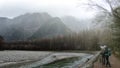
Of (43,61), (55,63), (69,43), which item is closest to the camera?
(55,63)

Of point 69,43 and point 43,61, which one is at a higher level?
point 69,43

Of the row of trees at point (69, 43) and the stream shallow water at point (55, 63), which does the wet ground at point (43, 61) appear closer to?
the stream shallow water at point (55, 63)

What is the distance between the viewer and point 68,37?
124 meters

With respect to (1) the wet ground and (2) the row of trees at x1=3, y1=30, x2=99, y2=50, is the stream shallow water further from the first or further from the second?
(2) the row of trees at x1=3, y1=30, x2=99, y2=50

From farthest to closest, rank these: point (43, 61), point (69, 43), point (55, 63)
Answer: point (69, 43) < point (43, 61) < point (55, 63)

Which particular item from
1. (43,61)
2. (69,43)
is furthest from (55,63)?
(69,43)

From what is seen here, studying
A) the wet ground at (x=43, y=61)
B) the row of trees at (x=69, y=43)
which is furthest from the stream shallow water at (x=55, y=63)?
the row of trees at (x=69, y=43)

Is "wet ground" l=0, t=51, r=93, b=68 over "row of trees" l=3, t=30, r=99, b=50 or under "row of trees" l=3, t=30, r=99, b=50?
under

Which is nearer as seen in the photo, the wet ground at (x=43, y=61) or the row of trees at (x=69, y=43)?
the wet ground at (x=43, y=61)

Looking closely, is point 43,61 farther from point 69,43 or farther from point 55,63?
point 69,43

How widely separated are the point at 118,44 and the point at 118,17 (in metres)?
5.26

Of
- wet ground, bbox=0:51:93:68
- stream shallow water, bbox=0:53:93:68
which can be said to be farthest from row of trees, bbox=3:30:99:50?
stream shallow water, bbox=0:53:93:68

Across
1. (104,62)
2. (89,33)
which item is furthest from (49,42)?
(104,62)

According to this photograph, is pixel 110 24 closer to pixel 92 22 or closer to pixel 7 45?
pixel 92 22
